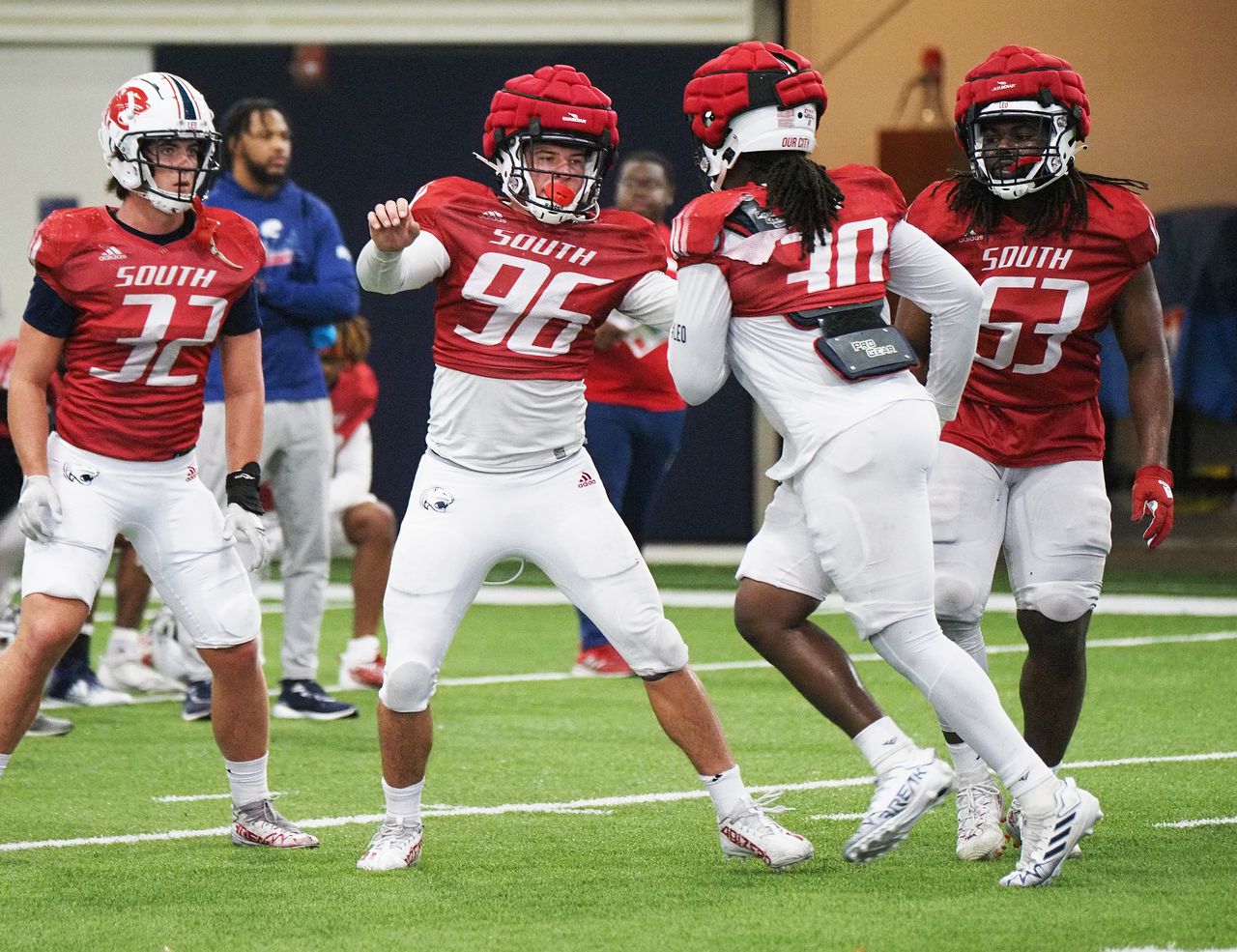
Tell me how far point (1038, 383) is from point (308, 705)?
3.32 meters

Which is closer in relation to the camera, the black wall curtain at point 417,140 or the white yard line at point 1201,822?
the white yard line at point 1201,822

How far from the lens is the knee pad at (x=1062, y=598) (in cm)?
461

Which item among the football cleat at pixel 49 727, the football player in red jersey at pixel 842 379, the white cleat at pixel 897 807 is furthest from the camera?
the football cleat at pixel 49 727

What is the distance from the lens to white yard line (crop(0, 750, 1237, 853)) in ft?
16.3

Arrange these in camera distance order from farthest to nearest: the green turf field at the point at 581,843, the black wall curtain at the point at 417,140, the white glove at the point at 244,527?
the black wall curtain at the point at 417,140, the white glove at the point at 244,527, the green turf field at the point at 581,843

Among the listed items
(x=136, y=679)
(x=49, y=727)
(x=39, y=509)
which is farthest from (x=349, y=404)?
(x=39, y=509)

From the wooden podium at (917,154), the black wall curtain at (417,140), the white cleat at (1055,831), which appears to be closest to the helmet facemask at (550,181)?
the white cleat at (1055,831)

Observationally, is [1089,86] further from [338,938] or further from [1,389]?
[338,938]

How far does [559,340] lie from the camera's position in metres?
4.57

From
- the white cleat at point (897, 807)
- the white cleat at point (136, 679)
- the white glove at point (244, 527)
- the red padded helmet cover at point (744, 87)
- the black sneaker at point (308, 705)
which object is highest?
the red padded helmet cover at point (744, 87)

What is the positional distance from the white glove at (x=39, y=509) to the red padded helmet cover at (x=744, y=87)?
1.72 metres

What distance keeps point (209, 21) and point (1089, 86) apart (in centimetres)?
599

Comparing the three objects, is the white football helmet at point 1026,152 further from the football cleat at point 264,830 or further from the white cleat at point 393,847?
the football cleat at point 264,830

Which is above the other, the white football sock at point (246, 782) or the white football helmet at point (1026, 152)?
the white football helmet at point (1026, 152)
